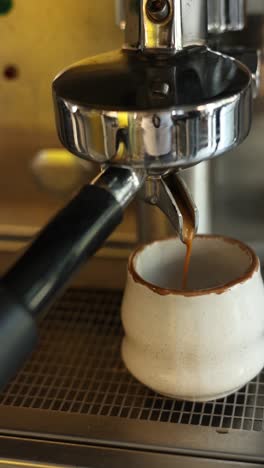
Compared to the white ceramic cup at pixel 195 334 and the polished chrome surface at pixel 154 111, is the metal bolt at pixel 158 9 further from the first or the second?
the white ceramic cup at pixel 195 334

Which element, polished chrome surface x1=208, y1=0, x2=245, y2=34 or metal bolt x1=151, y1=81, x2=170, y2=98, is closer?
metal bolt x1=151, y1=81, x2=170, y2=98

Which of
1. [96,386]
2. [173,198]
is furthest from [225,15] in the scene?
[96,386]

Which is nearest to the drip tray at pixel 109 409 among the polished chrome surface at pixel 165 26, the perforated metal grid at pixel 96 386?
the perforated metal grid at pixel 96 386

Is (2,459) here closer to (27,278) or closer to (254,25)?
(27,278)

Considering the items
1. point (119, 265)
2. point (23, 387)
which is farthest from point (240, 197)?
point (23, 387)

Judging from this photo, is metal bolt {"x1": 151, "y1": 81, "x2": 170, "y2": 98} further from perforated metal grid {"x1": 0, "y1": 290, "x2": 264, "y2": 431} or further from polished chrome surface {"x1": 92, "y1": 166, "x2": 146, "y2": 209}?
perforated metal grid {"x1": 0, "y1": 290, "x2": 264, "y2": 431}

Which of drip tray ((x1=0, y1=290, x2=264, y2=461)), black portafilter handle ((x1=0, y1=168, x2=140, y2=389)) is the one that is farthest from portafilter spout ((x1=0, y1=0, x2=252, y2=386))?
drip tray ((x1=0, y1=290, x2=264, y2=461))

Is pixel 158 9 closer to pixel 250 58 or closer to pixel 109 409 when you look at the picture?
pixel 250 58
